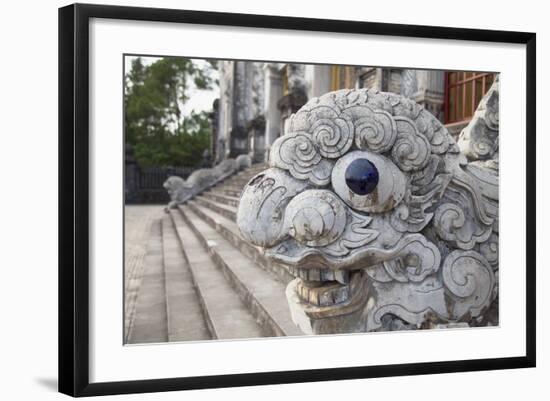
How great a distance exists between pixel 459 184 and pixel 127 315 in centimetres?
204

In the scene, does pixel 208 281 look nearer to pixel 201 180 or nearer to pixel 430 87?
pixel 201 180

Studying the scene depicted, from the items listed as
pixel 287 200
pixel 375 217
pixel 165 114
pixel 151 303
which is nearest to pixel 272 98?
pixel 165 114

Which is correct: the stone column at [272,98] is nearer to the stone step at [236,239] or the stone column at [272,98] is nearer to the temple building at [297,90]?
the temple building at [297,90]

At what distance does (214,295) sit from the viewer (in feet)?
12.5

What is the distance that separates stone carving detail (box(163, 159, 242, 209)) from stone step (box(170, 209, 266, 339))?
13 cm

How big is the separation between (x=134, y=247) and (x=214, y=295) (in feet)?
1.91

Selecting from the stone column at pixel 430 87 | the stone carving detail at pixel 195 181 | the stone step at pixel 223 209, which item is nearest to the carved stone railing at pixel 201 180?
the stone carving detail at pixel 195 181

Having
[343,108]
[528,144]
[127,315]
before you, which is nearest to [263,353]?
[127,315]

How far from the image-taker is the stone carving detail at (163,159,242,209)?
367cm

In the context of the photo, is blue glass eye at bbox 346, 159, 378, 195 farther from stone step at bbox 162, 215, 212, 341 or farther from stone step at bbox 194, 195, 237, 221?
stone step at bbox 162, 215, 212, 341

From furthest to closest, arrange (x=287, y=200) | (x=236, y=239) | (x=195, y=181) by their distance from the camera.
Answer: (x=236, y=239), (x=195, y=181), (x=287, y=200)

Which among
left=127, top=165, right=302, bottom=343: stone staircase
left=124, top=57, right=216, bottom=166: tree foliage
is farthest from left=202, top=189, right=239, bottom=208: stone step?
left=124, top=57, right=216, bottom=166: tree foliage

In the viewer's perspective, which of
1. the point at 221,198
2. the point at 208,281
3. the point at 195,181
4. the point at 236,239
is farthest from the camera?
the point at 236,239

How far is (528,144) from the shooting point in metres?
4.08
